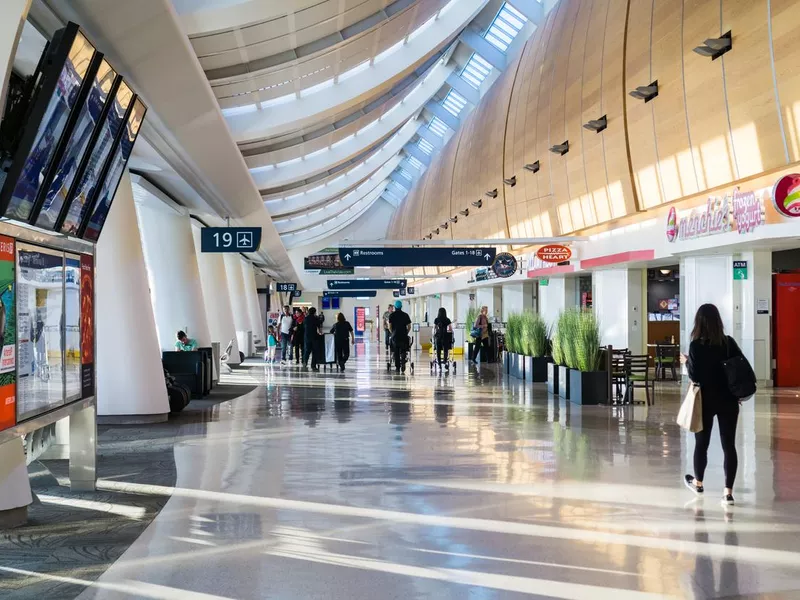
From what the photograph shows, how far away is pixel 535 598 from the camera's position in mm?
4355

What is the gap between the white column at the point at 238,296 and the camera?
33.3m

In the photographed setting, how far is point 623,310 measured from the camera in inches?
828

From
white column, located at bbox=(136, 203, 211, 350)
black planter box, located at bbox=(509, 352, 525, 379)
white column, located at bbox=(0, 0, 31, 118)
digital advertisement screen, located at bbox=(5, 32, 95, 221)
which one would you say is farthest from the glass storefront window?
black planter box, located at bbox=(509, 352, 525, 379)

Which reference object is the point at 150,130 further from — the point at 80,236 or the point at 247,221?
the point at 247,221

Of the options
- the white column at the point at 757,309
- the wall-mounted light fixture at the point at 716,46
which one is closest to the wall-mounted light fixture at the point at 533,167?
the white column at the point at 757,309

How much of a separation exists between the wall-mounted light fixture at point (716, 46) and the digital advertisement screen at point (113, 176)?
10.4 metres

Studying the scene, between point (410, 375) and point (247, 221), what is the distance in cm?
625

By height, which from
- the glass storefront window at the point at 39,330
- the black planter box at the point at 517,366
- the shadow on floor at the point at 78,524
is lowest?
the shadow on floor at the point at 78,524

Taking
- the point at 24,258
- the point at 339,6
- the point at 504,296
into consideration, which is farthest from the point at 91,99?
the point at 504,296

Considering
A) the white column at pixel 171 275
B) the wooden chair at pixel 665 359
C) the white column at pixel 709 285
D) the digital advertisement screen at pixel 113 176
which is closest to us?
the digital advertisement screen at pixel 113 176

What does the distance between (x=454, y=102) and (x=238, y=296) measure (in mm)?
14812

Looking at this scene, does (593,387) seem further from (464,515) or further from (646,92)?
(464,515)

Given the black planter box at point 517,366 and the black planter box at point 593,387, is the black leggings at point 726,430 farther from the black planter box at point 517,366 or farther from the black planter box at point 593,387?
the black planter box at point 517,366

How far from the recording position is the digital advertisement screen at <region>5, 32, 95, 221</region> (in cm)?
529
